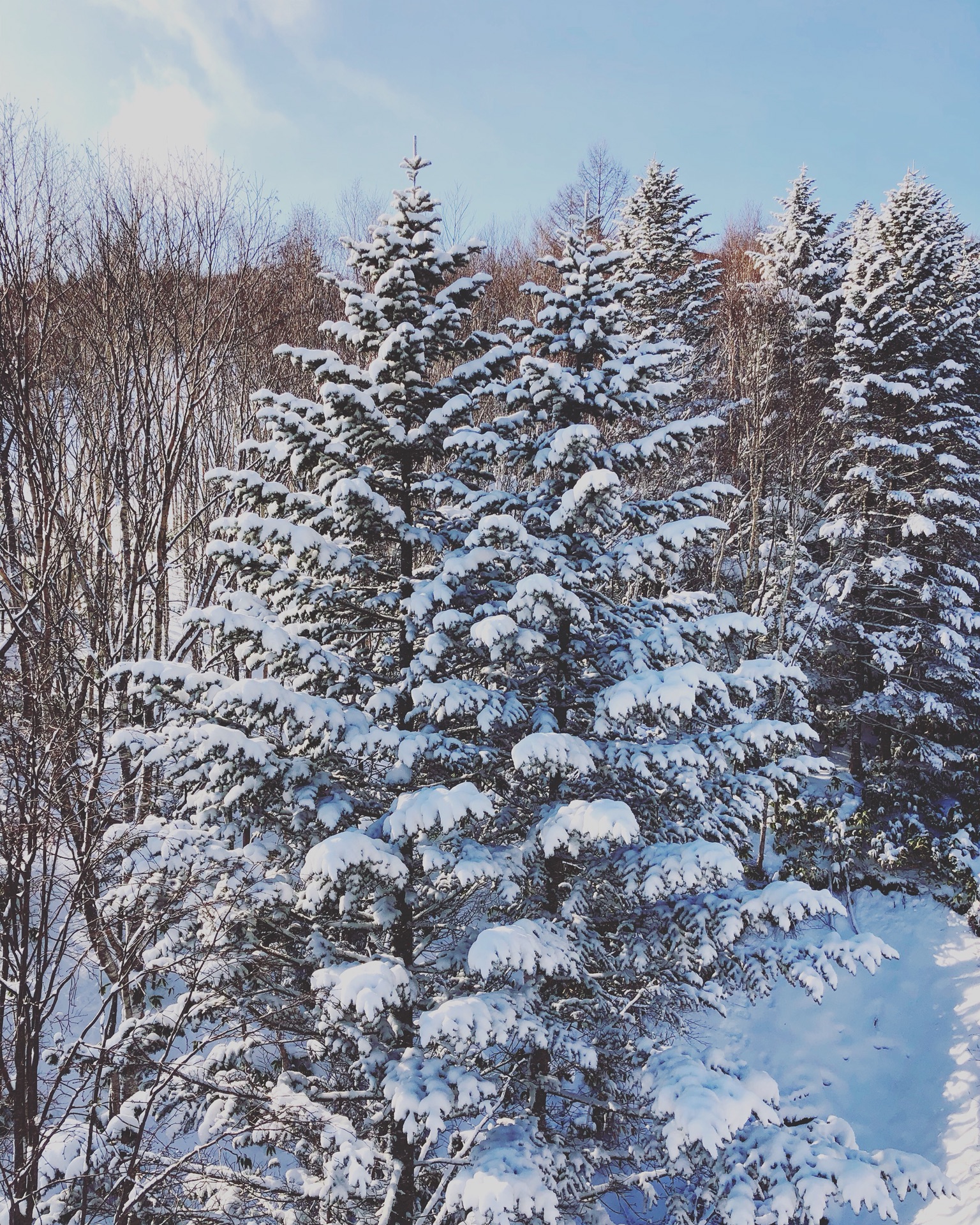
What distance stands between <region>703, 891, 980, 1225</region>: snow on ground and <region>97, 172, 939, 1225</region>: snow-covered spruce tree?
5849mm

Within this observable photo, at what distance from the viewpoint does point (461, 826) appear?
7332mm

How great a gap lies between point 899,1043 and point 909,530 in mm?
10511

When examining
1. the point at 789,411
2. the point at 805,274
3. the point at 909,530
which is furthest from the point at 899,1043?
the point at 805,274

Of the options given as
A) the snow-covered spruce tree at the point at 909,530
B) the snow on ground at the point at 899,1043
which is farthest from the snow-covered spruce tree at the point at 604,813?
the snow-covered spruce tree at the point at 909,530

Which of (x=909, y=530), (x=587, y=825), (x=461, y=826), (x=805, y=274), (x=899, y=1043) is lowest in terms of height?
(x=899, y=1043)

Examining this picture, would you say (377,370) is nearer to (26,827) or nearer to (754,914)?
(26,827)

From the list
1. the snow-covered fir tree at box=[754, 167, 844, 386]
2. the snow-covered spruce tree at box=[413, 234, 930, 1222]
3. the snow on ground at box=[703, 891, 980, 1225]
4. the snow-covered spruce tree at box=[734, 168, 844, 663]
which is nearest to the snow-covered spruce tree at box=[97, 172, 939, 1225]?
the snow-covered spruce tree at box=[413, 234, 930, 1222]

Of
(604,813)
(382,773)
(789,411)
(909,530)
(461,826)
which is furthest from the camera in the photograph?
(789,411)

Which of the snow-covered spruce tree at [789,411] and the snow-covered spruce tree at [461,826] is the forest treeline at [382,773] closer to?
the snow-covered spruce tree at [461,826]

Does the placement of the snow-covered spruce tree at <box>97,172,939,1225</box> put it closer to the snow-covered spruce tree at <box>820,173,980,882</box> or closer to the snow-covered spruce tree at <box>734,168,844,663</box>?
the snow-covered spruce tree at <box>734,168,844,663</box>

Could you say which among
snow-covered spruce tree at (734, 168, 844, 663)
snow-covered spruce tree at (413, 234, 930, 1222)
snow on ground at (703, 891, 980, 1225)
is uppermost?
snow-covered spruce tree at (734, 168, 844, 663)

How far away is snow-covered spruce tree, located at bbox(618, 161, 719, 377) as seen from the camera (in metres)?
18.2

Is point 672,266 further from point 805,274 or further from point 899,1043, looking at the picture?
point 899,1043

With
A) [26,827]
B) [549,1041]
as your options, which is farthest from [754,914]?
[26,827]
